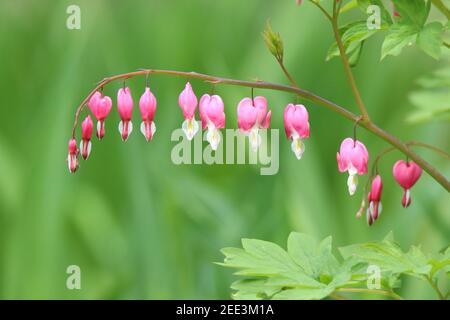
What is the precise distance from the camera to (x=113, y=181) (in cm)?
418

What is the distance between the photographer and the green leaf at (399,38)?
76.0 inches

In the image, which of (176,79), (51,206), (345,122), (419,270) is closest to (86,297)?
(51,206)

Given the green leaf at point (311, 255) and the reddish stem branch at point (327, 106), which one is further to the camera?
the green leaf at point (311, 255)

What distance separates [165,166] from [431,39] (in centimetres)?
196

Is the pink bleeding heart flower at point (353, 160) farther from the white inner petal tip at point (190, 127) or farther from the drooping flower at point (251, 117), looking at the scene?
the white inner petal tip at point (190, 127)

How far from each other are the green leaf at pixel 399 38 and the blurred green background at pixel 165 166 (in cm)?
157

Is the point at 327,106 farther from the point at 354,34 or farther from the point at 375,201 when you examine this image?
the point at 375,201

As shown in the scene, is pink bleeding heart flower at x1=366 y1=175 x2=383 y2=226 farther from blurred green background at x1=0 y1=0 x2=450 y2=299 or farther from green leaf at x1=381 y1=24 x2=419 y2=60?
blurred green background at x1=0 y1=0 x2=450 y2=299

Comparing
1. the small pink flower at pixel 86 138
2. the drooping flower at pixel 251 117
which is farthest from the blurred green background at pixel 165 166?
the drooping flower at pixel 251 117

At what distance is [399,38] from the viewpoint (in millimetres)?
1961

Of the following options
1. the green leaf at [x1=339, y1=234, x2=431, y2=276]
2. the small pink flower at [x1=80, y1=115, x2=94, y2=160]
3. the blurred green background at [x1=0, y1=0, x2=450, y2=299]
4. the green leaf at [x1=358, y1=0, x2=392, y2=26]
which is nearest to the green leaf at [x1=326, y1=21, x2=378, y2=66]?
the green leaf at [x1=358, y1=0, x2=392, y2=26]

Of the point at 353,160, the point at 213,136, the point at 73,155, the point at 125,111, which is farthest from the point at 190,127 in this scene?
the point at 353,160

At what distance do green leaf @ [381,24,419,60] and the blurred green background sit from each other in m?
1.57

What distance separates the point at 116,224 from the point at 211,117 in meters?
2.07
